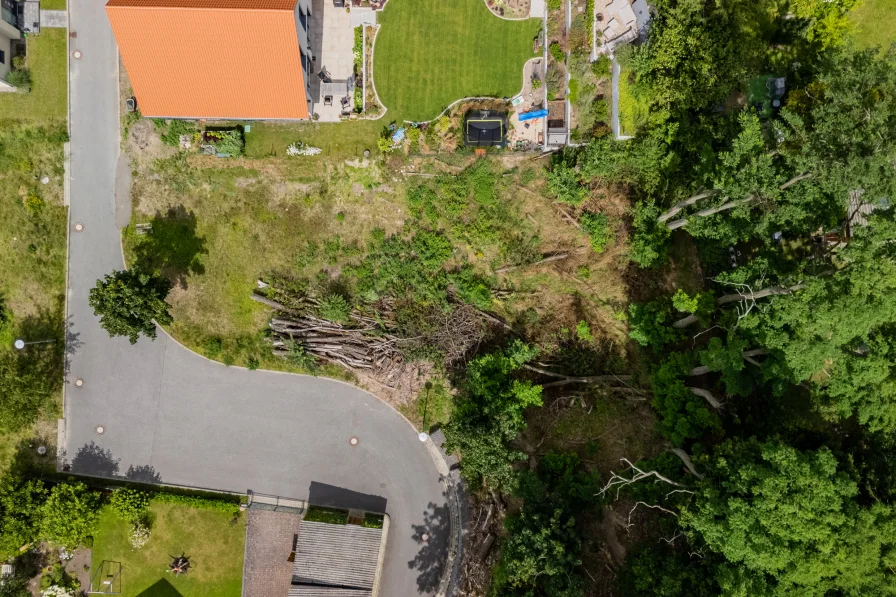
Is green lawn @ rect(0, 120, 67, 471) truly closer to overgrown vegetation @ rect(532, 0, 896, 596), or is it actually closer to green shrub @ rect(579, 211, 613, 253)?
overgrown vegetation @ rect(532, 0, 896, 596)

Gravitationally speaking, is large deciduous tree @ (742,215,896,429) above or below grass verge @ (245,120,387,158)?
below

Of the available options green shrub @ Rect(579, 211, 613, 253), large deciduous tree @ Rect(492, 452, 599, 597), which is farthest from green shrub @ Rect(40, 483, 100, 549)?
green shrub @ Rect(579, 211, 613, 253)

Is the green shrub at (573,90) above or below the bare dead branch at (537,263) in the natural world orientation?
above

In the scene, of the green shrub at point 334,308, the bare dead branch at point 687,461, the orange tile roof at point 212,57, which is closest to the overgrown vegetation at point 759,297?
the bare dead branch at point 687,461

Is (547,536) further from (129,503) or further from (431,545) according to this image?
(129,503)

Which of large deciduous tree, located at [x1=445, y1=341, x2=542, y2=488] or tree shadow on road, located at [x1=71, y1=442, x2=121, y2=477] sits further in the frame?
tree shadow on road, located at [x1=71, y1=442, x2=121, y2=477]

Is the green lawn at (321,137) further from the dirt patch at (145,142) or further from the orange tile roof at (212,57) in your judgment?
the dirt patch at (145,142)
